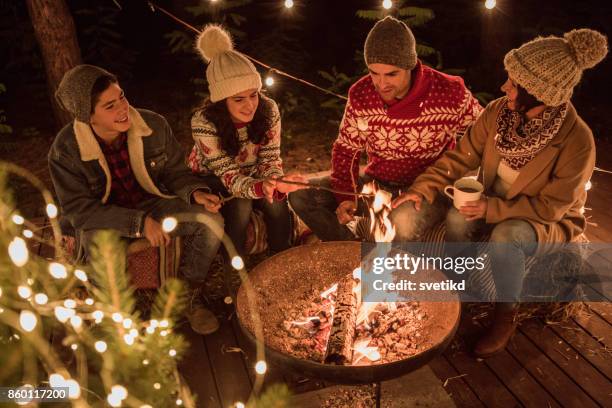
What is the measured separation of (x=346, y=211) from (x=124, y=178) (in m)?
1.34

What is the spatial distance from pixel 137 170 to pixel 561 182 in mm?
2347

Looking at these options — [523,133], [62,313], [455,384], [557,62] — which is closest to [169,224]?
[62,313]

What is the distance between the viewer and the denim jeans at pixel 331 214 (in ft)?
9.68

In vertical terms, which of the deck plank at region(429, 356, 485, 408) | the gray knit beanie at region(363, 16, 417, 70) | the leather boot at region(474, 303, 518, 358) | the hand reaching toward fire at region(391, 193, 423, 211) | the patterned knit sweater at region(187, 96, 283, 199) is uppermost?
the gray knit beanie at region(363, 16, 417, 70)

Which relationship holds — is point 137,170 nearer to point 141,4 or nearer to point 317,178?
point 317,178

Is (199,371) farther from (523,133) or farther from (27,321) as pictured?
(523,133)

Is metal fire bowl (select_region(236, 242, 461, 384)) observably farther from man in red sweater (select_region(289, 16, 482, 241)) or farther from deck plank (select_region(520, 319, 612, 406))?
deck plank (select_region(520, 319, 612, 406))

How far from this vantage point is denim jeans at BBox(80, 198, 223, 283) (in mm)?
2887

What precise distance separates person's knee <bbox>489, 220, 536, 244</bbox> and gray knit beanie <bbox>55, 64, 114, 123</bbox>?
2.25 m

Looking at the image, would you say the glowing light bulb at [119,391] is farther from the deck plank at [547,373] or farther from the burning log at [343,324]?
the deck plank at [547,373]

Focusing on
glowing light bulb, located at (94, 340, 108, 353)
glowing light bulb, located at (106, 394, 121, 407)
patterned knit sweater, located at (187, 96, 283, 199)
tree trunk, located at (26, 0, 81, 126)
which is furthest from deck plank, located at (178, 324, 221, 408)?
tree trunk, located at (26, 0, 81, 126)

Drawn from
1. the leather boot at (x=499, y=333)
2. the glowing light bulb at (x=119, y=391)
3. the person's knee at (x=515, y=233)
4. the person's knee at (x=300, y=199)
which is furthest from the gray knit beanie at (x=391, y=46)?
the glowing light bulb at (x=119, y=391)

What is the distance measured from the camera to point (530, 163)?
2.58 m

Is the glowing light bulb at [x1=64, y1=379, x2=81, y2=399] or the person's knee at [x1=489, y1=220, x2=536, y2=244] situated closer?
the glowing light bulb at [x1=64, y1=379, x2=81, y2=399]
